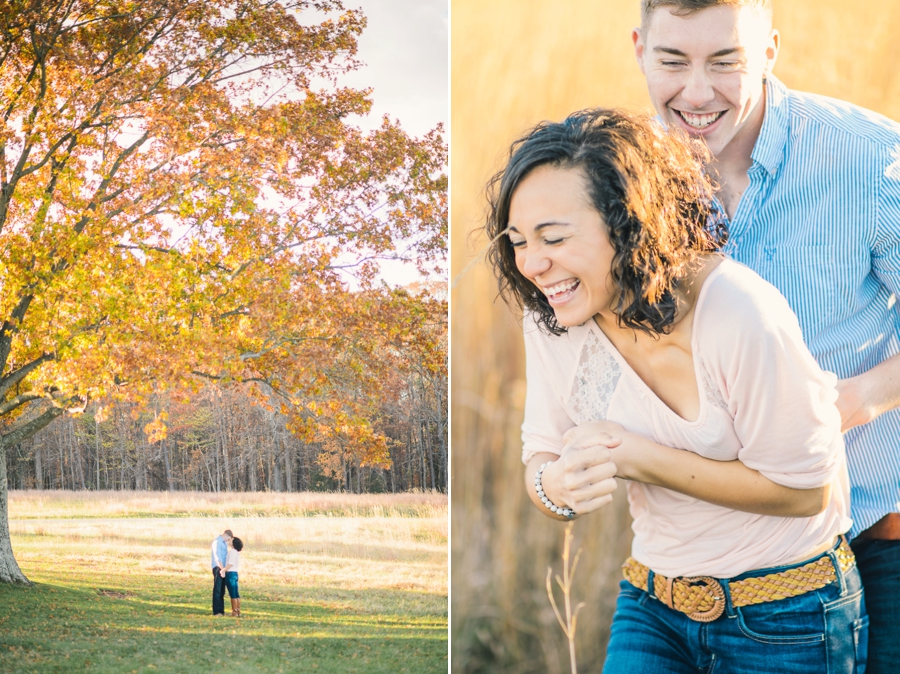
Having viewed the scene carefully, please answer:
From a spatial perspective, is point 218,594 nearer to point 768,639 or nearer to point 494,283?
point 494,283

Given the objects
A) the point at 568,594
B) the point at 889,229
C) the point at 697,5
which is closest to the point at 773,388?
the point at 889,229

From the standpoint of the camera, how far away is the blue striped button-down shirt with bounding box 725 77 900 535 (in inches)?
65.8

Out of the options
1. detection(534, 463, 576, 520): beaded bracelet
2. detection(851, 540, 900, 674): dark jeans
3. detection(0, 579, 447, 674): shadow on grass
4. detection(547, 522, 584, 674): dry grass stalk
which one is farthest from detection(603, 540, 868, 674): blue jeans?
detection(0, 579, 447, 674): shadow on grass

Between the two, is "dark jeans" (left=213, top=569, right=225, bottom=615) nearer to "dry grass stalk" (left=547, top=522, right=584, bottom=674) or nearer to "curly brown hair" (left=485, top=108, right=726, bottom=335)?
"dry grass stalk" (left=547, top=522, right=584, bottom=674)

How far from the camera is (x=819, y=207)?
1.74 metres

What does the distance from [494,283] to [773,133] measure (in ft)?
3.94

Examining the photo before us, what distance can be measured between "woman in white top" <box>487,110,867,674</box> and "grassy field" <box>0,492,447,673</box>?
183 centimetres

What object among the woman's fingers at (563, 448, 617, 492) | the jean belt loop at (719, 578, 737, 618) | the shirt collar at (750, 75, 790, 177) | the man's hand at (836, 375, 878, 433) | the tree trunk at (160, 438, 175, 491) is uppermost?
the shirt collar at (750, 75, 790, 177)

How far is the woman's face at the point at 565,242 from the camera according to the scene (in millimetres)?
1519

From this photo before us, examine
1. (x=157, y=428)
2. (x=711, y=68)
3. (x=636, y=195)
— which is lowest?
(x=157, y=428)

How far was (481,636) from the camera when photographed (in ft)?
9.29

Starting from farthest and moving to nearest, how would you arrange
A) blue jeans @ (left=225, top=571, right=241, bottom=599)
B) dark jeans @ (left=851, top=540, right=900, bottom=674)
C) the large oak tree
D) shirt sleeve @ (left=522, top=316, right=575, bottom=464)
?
blue jeans @ (left=225, top=571, right=241, bottom=599)
the large oak tree
shirt sleeve @ (left=522, top=316, right=575, bottom=464)
dark jeans @ (left=851, top=540, right=900, bottom=674)

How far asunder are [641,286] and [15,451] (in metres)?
2.52

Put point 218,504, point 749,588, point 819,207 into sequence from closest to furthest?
point 749,588 → point 819,207 → point 218,504
